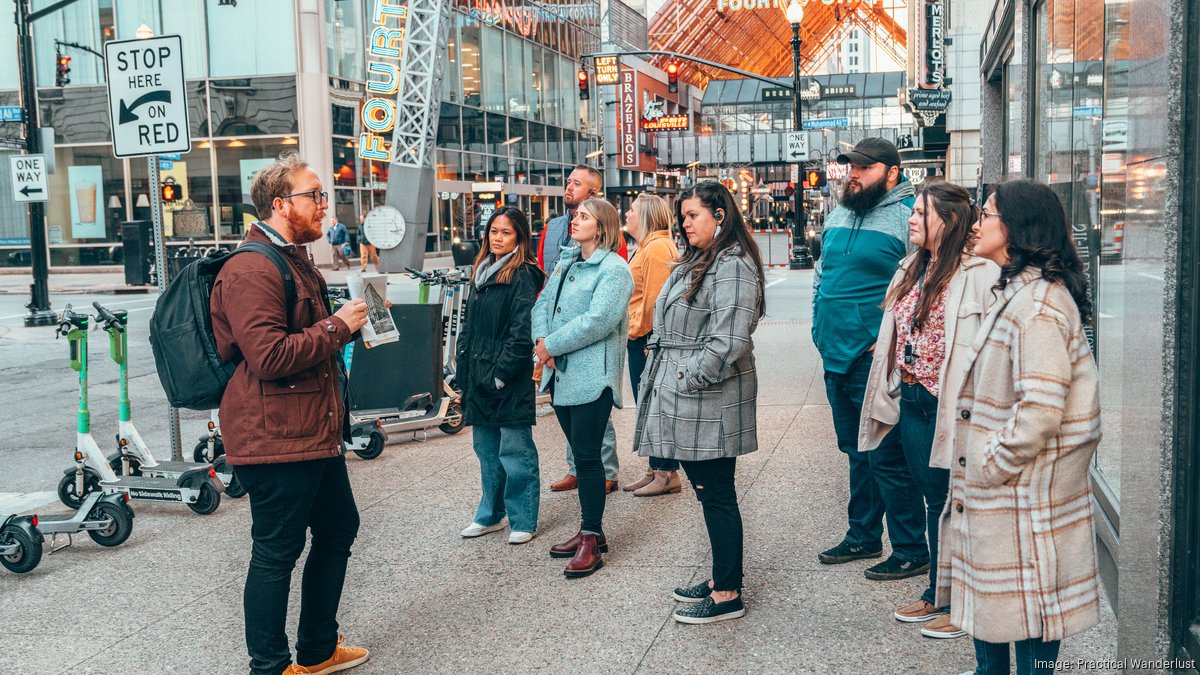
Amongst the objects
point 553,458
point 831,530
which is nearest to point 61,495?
point 553,458

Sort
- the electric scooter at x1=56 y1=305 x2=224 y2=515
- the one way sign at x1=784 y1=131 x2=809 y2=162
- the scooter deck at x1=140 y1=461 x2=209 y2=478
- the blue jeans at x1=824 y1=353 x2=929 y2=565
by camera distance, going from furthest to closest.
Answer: the one way sign at x1=784 y1=131 x2=809 y2=162, the scooter deck at x1=140 y1=461 x2=209 y2=478, the electric scooter at x1=56 y1=305 x2=224 y2=515, the blue jeans at x1=824 y1=353 x2=929 y2=565

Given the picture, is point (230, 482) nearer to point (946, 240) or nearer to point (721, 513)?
point (721, 513)

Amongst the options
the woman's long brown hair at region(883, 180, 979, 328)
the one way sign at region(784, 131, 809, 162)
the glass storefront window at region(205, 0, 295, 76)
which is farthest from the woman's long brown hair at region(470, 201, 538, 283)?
the glass storefront window at region(205, 0, 295, 76)

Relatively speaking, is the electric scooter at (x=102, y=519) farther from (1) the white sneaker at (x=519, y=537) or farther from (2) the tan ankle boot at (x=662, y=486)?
(2) the tan ankle boot at (x=662, y=486)

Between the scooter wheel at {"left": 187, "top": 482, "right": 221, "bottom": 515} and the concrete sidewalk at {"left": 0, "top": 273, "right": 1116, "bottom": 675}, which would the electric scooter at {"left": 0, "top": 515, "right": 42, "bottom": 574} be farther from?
the scooter wheel at {"left": 187, "top": 482, "right": 221, "bottom": 515}

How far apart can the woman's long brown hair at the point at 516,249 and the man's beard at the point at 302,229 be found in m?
1.82

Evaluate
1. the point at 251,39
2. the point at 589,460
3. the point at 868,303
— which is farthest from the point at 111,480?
the point at 251,39

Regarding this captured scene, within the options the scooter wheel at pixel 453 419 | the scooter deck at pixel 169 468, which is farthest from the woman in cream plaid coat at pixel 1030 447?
the scooter wheel at pixel 453 419

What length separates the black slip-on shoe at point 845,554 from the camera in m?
5.64

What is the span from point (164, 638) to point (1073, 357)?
3.98m

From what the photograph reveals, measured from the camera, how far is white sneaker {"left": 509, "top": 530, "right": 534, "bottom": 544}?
243 inches

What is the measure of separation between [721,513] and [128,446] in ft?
14.2

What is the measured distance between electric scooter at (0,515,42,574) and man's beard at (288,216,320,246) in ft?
9.14

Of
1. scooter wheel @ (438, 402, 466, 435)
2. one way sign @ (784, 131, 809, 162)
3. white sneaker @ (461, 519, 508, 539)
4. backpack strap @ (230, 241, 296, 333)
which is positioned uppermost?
one way sign @ (784, 131, 809, 162)
